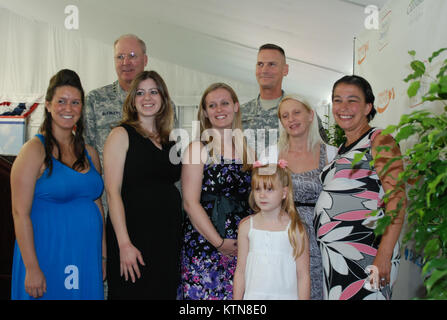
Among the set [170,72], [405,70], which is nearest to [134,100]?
[405,70]

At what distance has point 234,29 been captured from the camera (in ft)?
20.0

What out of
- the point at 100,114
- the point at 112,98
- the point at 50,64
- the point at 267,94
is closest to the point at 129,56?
the point at 112,98

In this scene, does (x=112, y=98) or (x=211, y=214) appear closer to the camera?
(x=211, y=214)

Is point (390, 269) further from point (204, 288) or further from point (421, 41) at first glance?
point (421, 41)

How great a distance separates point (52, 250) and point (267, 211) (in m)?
1.07

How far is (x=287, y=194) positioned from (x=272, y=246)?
0.88 ft

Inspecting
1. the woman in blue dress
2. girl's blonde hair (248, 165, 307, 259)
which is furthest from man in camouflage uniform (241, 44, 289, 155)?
the woman in blue dress

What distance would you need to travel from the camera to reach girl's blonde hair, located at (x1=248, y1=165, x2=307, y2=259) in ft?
6.45

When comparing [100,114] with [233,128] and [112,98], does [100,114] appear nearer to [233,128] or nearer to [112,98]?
[112,98]
